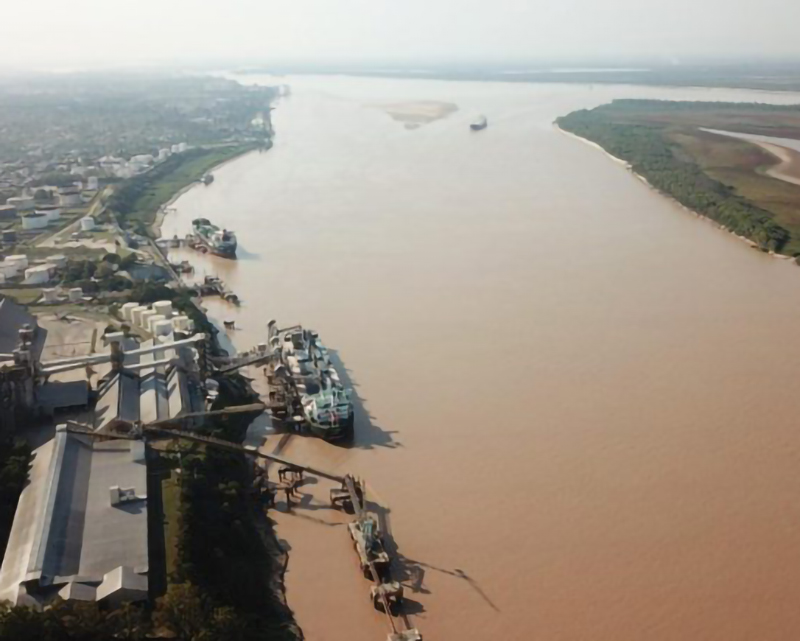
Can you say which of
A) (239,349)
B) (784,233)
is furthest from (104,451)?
(784,233)

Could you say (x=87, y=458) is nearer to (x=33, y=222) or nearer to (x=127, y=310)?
(x=127, y=310)

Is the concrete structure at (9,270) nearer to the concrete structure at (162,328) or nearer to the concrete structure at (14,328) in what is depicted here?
the concrete structure at (14,328)

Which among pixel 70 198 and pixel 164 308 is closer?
pixel 164 308

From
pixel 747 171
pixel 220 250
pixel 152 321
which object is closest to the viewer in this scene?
pixel 152 321

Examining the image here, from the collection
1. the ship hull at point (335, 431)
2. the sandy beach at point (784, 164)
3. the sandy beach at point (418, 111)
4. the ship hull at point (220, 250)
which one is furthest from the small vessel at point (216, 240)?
the sandy beach at point (418, 111)

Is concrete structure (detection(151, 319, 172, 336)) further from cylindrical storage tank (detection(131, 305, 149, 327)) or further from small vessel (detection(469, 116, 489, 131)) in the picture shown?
small vessel (detection(469, 116, 489, 131))

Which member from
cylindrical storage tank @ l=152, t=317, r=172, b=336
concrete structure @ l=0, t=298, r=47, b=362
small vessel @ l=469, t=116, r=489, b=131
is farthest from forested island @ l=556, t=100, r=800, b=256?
concrete structure @ l=0, t=298, r=47, b=362

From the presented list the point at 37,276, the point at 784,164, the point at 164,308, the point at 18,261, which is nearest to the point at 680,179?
the point at 784,164
